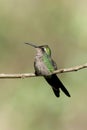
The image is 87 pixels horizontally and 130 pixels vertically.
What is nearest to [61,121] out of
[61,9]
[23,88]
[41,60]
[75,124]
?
[75,124]

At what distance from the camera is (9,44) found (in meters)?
16.4

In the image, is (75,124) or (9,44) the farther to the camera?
(9,44)

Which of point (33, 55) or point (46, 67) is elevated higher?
point (33, 55)

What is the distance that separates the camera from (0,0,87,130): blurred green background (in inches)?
533

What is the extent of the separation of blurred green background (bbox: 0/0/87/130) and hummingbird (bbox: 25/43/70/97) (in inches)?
227

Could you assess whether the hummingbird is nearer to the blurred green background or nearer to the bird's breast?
the bird's breast

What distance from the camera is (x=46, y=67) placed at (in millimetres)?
6812

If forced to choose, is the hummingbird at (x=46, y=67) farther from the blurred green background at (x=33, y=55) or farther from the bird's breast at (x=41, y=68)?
the blurred green background at (x=33, y=55)

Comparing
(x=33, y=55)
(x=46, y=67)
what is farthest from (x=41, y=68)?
(x=33, y=55)

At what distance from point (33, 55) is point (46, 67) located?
831 centimetres

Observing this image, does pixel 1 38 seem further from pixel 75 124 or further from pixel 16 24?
pixel 75 124

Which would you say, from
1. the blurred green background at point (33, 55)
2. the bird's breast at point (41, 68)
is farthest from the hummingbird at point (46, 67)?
the blurred green background at point (33, 55)

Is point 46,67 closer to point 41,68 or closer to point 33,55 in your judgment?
point 41,68

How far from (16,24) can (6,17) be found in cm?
59
